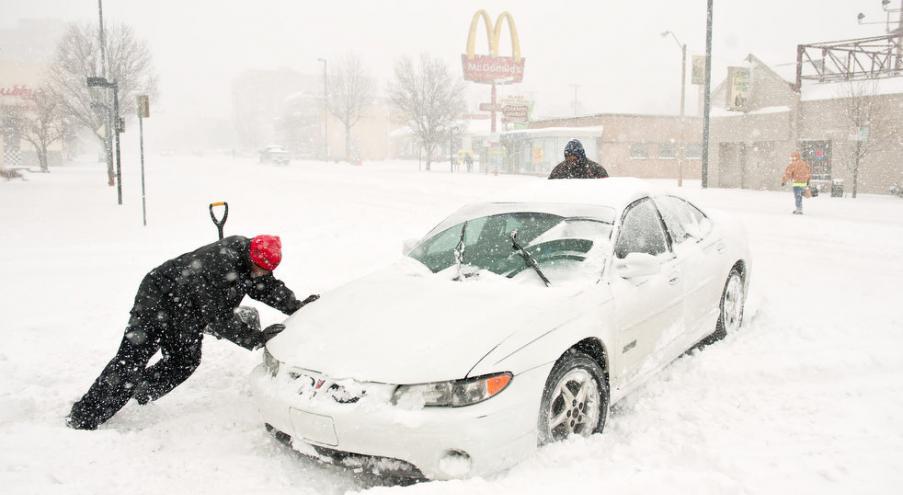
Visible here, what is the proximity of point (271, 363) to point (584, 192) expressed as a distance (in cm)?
237

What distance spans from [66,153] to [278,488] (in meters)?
72.4

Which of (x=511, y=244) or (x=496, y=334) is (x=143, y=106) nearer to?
(x=511, y=244)

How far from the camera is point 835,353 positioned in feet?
16.4

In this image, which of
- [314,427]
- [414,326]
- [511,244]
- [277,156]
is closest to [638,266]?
[511,244]

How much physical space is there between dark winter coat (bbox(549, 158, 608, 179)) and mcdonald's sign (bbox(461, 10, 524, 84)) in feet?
140

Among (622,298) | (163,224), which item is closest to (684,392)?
(622,298)

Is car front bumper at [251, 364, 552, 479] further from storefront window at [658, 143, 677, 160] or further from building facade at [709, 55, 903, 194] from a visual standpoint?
storefront window at [658, 143, 677, 160]

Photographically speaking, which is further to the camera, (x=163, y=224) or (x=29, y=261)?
(x=163, y=224)

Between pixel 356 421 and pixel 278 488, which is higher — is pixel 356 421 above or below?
above

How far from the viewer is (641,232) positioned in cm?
443

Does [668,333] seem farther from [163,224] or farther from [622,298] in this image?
[163,224]

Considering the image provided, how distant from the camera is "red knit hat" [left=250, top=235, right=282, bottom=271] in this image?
13.0ft

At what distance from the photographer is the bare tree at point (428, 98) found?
167 ft

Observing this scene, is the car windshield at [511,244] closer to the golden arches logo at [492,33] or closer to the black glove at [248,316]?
the black glove at [248,316]
